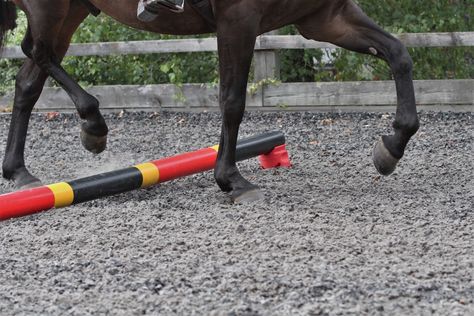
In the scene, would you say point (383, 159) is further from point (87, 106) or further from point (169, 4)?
point (87, 106)

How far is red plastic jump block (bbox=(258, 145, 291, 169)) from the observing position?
6.50 meters

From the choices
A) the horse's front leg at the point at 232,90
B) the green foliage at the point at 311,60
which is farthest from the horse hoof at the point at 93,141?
the green foliage at the point at 311,60

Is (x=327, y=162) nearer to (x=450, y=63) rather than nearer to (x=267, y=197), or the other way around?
(x=267, y=197)

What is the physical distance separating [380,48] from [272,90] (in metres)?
4.43

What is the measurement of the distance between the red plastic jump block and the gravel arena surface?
0.09 metres

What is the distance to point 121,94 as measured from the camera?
10352 mm

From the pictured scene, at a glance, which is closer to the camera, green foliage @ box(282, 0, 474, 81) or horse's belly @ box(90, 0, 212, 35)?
horse's belly @ box(90, 0, 212, 35)

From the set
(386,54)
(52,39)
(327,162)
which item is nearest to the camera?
(386,54)

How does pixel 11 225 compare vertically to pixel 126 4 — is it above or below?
below

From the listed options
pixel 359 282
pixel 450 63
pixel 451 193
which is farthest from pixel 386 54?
pixel 450 63

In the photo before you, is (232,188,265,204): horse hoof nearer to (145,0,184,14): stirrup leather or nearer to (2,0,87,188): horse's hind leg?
(145,0,184,14): stirrup leather

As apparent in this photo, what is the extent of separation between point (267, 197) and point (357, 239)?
1.28m

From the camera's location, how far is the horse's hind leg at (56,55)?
582 cm

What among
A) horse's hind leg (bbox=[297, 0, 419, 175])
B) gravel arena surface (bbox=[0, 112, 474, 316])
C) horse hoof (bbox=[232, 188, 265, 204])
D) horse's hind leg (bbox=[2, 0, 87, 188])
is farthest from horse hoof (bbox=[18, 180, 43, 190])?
horse's hind leg (bbox=[297, 0, 419, 175])
